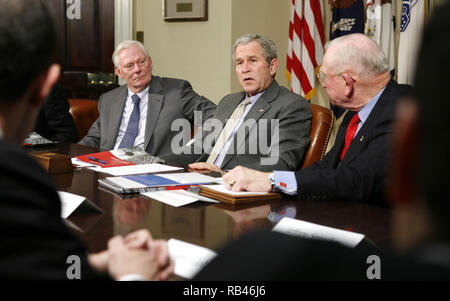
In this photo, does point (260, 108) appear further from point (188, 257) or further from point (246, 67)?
point (188, 257)

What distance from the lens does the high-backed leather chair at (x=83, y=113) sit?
14.3 feet

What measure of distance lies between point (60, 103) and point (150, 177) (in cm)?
215

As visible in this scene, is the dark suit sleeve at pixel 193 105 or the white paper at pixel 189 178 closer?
the white paper at pixel 189 178

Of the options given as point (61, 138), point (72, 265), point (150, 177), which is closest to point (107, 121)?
point (61, 138)

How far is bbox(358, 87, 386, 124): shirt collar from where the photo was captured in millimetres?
2307

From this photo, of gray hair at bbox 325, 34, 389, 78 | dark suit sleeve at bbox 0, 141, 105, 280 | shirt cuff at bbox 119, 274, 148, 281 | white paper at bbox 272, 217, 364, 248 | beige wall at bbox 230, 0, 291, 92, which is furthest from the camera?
beige wall at bbox 230, 0, 291, 92

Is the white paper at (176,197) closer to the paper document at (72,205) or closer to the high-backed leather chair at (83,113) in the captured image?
the paper document at (72,205)

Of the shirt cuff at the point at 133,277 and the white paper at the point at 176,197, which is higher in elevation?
the shirt cuff at the point at 133,277

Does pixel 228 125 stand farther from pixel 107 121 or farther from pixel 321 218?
pixel 321 218

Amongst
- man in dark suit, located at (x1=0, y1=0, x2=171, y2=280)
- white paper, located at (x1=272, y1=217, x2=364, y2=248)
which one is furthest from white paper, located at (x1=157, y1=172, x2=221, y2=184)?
man in dark suit, located at (x1=0, y1=0, x2=171, y2=280)

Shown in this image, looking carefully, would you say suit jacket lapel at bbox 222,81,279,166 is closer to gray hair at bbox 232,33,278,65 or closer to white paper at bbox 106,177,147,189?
gray hair at bbox 232,33,278,65

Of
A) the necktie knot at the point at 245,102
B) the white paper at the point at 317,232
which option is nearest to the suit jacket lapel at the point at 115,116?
the necktie knot at the point at 245,102

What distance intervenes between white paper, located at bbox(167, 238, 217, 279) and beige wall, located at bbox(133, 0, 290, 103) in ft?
12.6

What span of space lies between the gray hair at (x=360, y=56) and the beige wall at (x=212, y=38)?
271 centimetres
